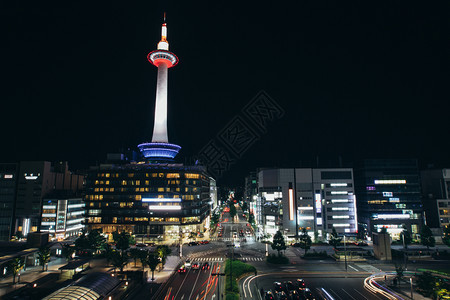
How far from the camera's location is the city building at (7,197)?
92.8m

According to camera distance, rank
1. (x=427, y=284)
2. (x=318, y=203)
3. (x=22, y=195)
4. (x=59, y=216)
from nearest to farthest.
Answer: (x=427, y=284) → (x=318, y=203) → (x=59, y=216) → (x=22, y=195)

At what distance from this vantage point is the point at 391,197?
8944cm

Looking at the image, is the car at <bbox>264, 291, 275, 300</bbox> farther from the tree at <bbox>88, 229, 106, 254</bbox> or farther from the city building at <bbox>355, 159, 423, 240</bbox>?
the city building at <bbox>355, 159, 423, 240</bbox>

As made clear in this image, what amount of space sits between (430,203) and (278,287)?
8325 cm

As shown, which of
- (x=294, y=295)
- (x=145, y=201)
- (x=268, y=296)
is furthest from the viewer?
(x=145, y=201)

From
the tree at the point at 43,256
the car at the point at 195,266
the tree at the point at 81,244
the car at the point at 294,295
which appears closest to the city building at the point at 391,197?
the car at the point at 294,295

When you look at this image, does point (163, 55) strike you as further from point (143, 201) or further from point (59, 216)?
point (59, 216)

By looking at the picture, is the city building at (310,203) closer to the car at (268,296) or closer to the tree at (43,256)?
the car at (268,296)

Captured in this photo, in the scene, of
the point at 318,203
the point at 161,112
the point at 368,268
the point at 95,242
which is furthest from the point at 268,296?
the point at 161,112

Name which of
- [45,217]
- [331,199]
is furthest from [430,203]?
[45,217]

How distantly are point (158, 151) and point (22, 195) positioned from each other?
55166 mm

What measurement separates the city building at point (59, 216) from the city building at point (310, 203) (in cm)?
7161

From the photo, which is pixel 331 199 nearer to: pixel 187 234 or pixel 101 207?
pixel 187 234

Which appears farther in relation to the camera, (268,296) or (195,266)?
(195,266)
